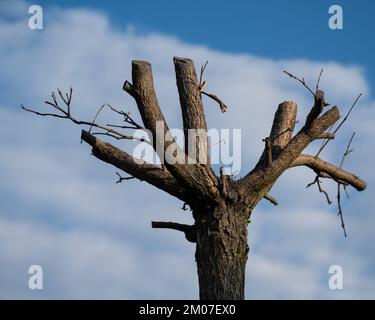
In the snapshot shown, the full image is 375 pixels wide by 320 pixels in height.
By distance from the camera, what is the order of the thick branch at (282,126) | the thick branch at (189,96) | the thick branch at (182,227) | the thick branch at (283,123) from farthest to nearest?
the thick branch at (283,123)
the thick branch at (282,126)
the thick branch at (182,227)
the thick branch at (189,96)

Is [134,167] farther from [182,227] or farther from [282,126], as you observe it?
[282,126]

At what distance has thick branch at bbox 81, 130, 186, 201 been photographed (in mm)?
6602

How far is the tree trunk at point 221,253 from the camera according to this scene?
6223mm

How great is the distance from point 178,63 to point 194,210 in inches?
64.2

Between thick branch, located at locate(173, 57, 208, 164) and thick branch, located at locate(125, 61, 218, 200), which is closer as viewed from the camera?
thick branch, located at locate(125, 61, 218, 200)

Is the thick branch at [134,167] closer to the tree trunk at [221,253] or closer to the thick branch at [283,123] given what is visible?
the tree trunk at [221,253]

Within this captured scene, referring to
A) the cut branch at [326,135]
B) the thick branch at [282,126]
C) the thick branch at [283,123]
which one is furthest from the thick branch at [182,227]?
the cut branch at [326,135]

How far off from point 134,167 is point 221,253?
1.34m

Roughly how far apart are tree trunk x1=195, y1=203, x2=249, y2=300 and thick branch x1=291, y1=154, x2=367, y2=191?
1606mm

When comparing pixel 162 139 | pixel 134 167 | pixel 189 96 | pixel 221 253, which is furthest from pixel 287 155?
pixel 134 167

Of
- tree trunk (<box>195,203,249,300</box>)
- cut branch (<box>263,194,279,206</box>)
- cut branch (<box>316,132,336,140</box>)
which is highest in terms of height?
cut branch (<box>316,132,336,140</box>)

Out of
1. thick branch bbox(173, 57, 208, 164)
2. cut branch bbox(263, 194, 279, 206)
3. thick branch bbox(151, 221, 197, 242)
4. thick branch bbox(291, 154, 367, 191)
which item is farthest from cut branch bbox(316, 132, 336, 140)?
thick branch bbox(151, 221, 197, 242)

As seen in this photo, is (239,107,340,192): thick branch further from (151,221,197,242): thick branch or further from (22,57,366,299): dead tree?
(151,221,197,242): thick branch
